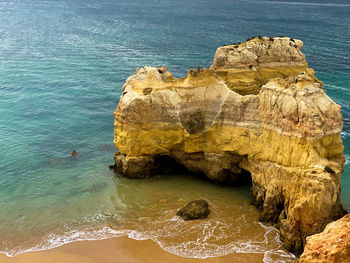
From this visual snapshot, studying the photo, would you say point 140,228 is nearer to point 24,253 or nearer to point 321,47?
point 24,253

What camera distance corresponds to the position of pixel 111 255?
18.1m

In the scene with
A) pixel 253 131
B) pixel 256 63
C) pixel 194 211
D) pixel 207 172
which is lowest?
pixel 194 211

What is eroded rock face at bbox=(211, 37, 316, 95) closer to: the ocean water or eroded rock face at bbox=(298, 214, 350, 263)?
the ocean water

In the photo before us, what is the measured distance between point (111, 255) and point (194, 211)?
4765mm

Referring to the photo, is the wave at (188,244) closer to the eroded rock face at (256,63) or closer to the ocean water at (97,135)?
the ocean water at (97,135)

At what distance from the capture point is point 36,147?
29125mm

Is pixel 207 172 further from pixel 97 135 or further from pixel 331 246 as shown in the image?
pixel 331 246

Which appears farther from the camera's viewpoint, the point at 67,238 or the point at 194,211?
the point at 194,211

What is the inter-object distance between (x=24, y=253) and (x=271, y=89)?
1383 centimetres

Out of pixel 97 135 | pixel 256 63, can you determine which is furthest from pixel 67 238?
pixel 256 63

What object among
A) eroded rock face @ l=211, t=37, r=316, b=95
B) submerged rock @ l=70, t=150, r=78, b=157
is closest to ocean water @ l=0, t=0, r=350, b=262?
submerged rock @ l=70, t=150, r=78, b=157

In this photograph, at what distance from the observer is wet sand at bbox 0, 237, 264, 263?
17.5 meters

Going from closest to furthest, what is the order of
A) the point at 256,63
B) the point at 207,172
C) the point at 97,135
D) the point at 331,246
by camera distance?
1. the point at 331,246
2. the point at 207,172
3. the point at 256,63
4. the point at 97,135

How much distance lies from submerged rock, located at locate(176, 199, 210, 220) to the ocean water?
1.35ft
